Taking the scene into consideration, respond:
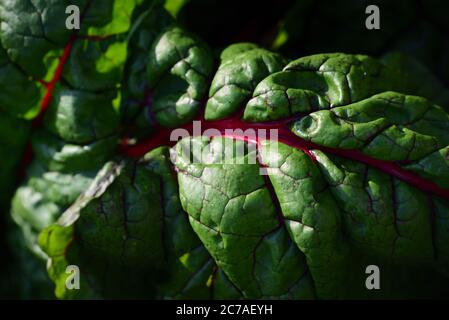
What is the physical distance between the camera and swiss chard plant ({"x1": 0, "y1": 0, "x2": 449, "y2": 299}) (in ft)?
6.76

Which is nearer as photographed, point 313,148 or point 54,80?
point 313,148

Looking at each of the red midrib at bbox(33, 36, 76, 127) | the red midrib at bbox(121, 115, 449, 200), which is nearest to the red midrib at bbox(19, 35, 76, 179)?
the red midrib at bbox(33, 36, 76, 127)

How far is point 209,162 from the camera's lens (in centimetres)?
218

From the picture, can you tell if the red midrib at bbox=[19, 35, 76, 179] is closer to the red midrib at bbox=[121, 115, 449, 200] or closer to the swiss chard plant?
the swiss chard plant

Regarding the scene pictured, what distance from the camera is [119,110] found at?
2.48m

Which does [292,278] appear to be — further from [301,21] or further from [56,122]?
[301,21]

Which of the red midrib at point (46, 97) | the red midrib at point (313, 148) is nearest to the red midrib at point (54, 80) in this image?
the red midrib at point (46, 97)

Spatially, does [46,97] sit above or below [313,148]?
above

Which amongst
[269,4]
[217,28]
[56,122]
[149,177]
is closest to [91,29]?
[56,122]

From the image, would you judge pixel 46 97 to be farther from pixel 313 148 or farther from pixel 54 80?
pixel 313 148

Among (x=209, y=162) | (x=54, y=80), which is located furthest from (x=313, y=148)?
(x=54, y=80)

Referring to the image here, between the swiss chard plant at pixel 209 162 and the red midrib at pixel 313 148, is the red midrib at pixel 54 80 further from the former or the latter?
the red midrib at pixel 313 148

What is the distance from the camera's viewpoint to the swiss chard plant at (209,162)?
206cm
